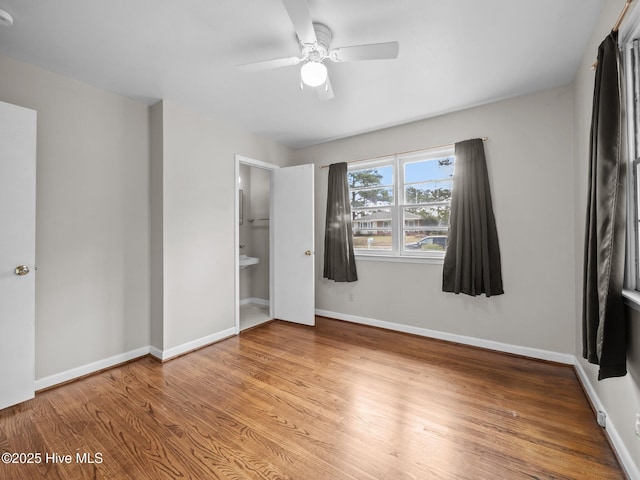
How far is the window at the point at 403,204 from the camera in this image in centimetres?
327

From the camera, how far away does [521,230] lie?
277 centimetres

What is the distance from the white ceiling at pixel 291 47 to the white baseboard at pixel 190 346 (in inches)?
96.7

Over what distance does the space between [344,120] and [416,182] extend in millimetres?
1130

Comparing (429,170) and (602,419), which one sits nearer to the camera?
(602,419)

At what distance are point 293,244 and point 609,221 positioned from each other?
307cm

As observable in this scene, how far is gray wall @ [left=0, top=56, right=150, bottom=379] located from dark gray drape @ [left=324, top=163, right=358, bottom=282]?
217 centimetres

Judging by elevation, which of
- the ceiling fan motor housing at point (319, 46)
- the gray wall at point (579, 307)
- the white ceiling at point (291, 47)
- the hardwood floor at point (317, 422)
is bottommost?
the hardwood floor at point (317, 422)

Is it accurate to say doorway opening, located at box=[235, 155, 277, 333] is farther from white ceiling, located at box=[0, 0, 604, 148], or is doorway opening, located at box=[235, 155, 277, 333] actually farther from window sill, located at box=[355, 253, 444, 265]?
white ceiling, located at box=[0, 0, 604, 148]

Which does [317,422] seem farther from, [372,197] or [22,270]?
[372,197]

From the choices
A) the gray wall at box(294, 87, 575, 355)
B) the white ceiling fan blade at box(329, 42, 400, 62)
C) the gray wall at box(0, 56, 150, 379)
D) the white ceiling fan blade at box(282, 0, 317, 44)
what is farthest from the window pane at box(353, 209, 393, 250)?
the gray wall at box(0, 56, 150, 379)

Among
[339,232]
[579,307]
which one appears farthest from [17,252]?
[579,307]

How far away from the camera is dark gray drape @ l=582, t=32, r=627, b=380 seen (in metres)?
1.40

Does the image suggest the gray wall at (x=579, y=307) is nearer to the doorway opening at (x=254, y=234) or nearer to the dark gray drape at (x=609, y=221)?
the dark gray drape at (x=609, y=221)

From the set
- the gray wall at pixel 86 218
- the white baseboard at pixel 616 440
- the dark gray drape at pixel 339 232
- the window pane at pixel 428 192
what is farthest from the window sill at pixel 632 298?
the gray wall at pixel 86 218
